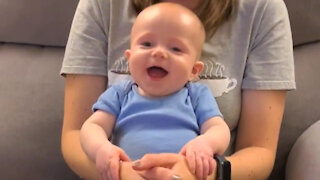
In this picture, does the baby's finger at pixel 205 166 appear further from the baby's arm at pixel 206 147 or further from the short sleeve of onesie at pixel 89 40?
the short sleeve of onesie at pixel 89 40

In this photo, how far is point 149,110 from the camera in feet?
3.49

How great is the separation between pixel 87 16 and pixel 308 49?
665 mm

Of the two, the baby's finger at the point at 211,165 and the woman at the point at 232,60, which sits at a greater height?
the woman at the point at 232,60

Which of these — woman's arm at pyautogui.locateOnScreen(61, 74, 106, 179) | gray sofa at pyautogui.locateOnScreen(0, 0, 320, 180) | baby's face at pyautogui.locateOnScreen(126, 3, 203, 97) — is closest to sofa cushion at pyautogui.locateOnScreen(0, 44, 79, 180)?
gray sofa at pyautogui.locateOnScreen(0, 0, 320, 180)

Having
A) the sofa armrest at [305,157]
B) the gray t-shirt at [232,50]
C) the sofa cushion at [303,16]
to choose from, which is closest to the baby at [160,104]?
the gray t-shirt at [232,50]

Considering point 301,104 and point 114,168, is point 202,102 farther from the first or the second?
point 301,104

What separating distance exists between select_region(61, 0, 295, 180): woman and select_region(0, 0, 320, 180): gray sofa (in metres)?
0.13

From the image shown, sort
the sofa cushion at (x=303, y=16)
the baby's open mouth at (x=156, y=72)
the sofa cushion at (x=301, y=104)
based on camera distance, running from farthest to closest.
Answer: the sofa cushion at (x=303, y=16) → the sofa cushion at (x=301, y=104) → the baby's open mouth at (x=156, y=72)

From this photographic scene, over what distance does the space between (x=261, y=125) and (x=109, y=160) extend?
39cm

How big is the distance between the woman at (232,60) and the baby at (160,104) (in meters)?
0.11

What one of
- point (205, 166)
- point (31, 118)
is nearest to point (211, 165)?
point (205, 166)

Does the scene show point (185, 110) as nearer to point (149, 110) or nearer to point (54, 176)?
point (149, 110)

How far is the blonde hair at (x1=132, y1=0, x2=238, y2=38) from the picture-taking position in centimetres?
118

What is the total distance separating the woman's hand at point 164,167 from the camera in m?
0.94
